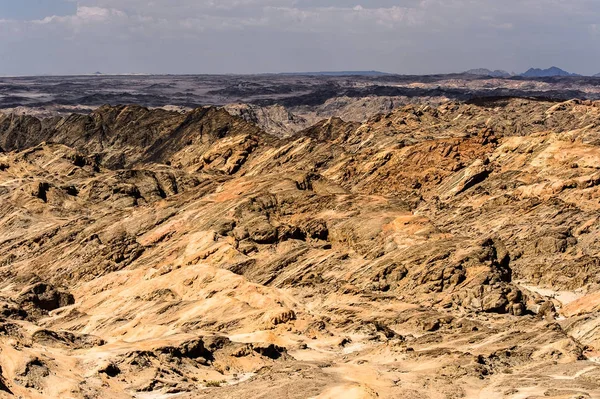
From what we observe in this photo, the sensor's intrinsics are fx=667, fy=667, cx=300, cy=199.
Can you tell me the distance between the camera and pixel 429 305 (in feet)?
152

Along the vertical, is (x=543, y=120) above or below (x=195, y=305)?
above

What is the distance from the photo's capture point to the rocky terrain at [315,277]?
3152 cm

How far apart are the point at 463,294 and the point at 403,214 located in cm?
1372

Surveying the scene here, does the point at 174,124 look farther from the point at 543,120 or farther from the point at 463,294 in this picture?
the point at 463,294

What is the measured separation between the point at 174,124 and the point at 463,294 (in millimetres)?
112657

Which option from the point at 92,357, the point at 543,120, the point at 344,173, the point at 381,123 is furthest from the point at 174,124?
the point at 92,357

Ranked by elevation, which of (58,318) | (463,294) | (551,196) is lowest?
(58,318)

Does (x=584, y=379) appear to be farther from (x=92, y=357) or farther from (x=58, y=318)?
(x=58, y=318)

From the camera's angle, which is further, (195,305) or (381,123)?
(381,123)

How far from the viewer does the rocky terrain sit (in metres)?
31.5

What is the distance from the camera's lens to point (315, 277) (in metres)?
50.9

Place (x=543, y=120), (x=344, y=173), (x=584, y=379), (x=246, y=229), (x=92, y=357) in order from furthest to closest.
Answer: (x=543, y=120) < (x=344, y=173) < (x=246, y=229) < (x=92, y=357) < (x=584, y=379)

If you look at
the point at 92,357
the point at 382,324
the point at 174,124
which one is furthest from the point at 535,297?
the point at 174,124

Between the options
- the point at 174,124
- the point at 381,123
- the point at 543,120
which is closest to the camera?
the point at 381,123
